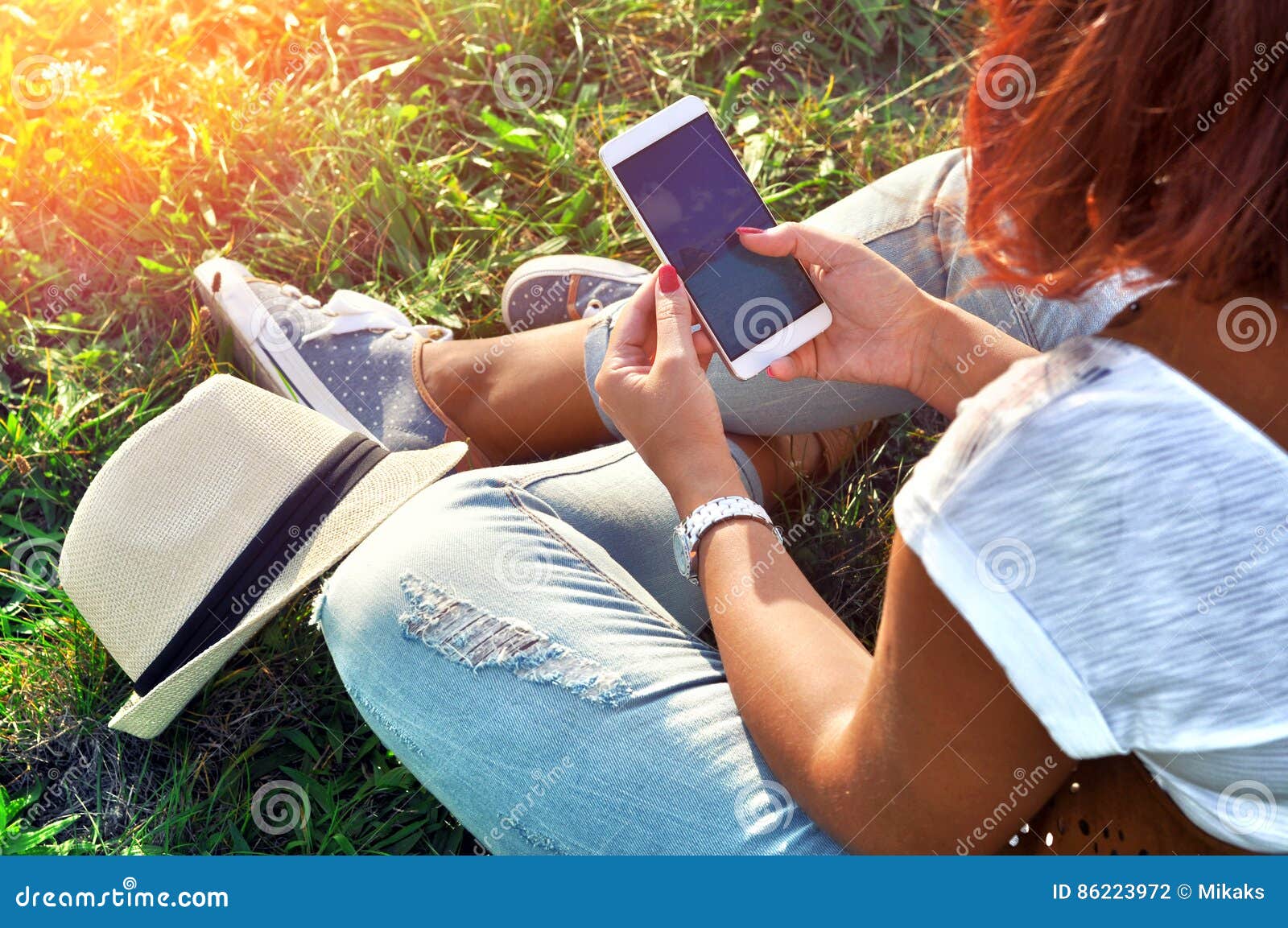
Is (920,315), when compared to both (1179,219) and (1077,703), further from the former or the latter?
(1077,703)

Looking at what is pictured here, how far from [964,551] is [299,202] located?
2.03m

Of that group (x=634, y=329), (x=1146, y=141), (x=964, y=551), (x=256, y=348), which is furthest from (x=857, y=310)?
(x=256, y=348)

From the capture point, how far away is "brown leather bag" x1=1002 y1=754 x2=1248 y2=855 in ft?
3.23

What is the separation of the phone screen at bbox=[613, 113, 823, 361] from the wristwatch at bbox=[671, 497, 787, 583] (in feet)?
1.09

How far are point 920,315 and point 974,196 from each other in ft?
1.29

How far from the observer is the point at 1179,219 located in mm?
931

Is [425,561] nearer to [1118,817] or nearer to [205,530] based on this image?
[205,530]

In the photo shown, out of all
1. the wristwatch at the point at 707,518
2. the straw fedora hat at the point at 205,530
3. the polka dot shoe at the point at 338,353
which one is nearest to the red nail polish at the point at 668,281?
the wristwatch at the point at 707,518

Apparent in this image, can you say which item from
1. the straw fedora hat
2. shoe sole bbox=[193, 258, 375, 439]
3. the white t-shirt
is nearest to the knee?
the straw fedora hat

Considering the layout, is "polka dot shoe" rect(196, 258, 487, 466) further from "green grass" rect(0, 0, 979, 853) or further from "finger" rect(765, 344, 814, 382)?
"finger" rect(765, 344, 814, 382)

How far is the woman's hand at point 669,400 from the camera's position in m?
1.40

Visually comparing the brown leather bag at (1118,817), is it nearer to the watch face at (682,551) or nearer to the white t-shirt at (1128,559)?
the white t-shirt at (1128,559)

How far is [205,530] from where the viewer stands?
5.43 feet
